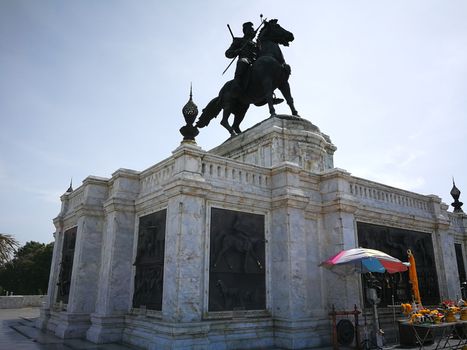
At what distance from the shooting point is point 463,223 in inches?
763

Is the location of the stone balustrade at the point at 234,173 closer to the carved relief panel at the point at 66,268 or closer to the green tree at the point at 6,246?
the carved relief panel at the point at 66,268

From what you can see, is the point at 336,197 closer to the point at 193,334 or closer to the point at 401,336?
the point at 401,336

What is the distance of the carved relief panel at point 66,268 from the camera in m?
14.4

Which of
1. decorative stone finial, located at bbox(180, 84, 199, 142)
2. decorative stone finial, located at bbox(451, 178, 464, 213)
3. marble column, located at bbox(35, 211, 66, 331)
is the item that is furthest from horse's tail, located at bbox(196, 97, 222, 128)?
decorative stone finial, located at bbox(451, 178, 464, 213)

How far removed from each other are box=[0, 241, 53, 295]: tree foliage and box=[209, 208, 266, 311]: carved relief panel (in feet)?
132

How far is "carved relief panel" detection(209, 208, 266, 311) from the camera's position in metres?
10.3

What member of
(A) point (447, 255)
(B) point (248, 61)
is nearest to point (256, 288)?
(A) point (447, 255)

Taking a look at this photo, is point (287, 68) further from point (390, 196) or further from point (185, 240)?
point (185, 240)

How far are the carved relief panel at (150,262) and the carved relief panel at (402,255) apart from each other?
691 cm

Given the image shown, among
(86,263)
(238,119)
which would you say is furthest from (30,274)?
(238,119)

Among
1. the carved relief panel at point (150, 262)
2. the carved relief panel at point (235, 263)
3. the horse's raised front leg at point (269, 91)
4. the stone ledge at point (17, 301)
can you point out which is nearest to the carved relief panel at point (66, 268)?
the carved relief panel at point (150, 262)

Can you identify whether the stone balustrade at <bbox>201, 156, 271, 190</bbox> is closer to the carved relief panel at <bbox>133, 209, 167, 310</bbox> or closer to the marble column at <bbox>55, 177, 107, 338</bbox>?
the carved relief panel at <bbox>133, 209, 167, 310</bbox>

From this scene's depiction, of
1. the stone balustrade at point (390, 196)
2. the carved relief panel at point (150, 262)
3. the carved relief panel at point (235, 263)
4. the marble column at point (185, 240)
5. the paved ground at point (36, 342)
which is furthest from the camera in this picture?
the stone balustrade at point (390, 196)

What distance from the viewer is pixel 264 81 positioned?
16.6 metres
